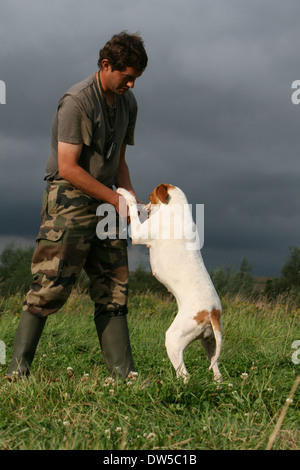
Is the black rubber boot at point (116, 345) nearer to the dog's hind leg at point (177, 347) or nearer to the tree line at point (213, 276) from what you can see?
the dog's hind leg at point (177, 347)

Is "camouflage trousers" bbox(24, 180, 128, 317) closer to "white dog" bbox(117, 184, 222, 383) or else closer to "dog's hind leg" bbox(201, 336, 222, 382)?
"white dog" bbox(117, 184, 222, 383)

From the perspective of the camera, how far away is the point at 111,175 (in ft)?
17.2

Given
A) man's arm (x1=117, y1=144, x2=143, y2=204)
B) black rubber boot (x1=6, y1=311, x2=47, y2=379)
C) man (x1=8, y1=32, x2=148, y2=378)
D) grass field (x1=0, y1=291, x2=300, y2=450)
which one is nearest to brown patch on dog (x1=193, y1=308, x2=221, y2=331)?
grass field (x1=0, y1=291, x2=300, y2=450)

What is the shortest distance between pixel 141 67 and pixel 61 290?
7.30 feet

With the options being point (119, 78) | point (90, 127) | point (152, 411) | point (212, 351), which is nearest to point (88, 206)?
point (90, 127)

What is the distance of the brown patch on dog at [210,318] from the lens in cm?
418

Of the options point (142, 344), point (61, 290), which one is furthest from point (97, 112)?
point (142, 344)

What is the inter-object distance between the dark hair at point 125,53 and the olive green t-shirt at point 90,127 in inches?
13.4

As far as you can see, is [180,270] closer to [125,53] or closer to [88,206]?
[88,206]

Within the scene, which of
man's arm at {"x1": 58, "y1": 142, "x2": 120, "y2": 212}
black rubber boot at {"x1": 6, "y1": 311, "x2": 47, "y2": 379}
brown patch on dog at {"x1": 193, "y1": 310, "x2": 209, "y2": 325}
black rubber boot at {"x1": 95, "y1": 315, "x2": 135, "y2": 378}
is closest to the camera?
brown patch on dog at {"x1": 193, "y1": 310, "x2": 209, "y2": 325}

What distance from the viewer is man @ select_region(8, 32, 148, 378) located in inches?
188

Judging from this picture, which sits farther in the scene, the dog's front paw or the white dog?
the dog's front paw

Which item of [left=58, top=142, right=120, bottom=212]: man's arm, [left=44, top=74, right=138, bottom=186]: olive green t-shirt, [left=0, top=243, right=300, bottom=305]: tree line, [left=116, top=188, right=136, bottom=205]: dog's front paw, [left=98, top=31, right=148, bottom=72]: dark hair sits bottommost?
[left=0, top=243, right=300, bottom=305]: tree line

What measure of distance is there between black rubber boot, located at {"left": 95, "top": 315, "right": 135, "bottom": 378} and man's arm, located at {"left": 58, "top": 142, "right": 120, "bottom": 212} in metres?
1.30
